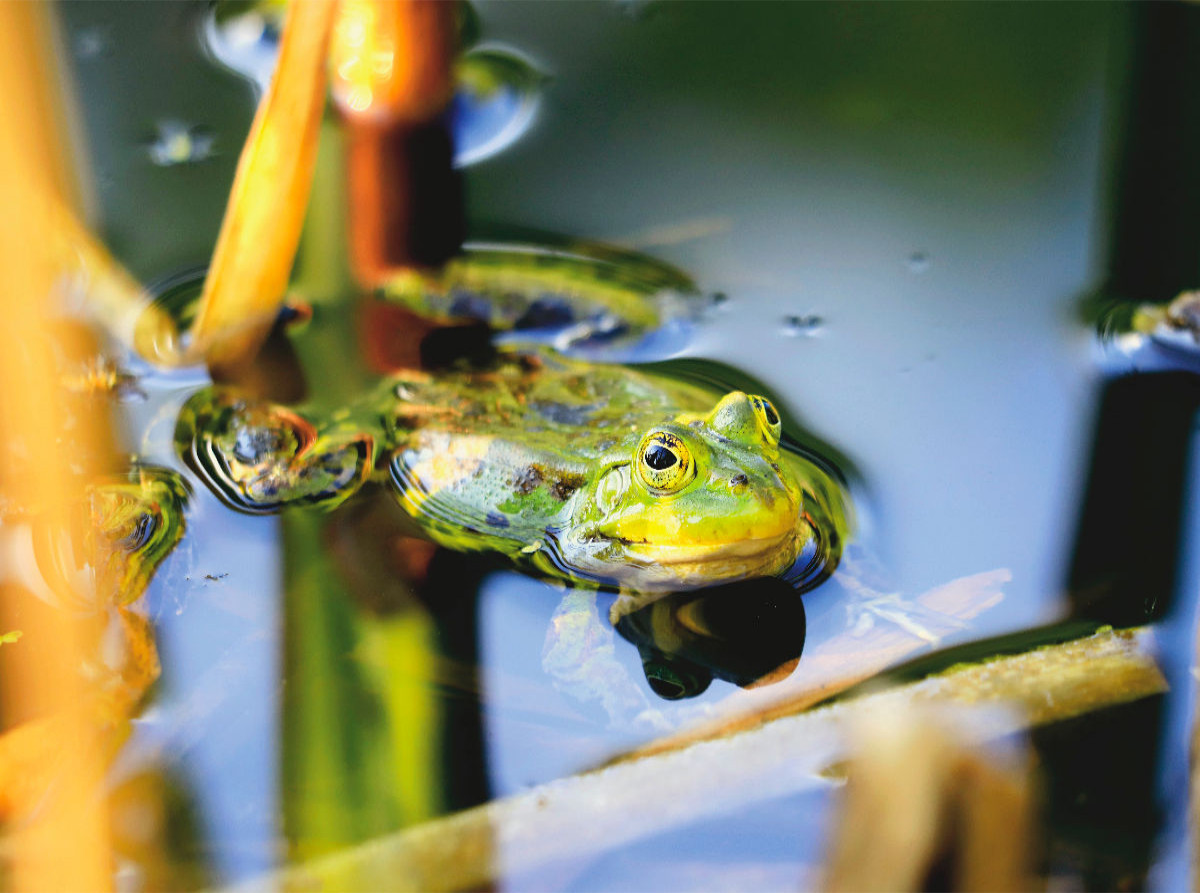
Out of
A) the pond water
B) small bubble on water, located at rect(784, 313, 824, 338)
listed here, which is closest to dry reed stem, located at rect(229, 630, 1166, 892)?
the pond water

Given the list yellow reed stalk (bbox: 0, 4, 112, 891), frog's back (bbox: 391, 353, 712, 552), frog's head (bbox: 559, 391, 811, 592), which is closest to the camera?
yellow reed stalk (bbox: 0, 4, 112, 891)

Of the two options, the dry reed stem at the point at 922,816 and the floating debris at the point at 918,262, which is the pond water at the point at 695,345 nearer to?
the floating debris at the point at 918,262

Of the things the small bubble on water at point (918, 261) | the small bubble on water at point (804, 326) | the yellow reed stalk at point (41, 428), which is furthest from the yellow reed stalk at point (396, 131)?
the yellow reed stalk at point (41, 428)

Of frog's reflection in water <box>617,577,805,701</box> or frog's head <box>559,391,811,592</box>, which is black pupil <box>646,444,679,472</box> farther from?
frog's reflection in water <box>617,577,805,701</box>

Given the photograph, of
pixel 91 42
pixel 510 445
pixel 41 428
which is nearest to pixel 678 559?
pixel 510 445

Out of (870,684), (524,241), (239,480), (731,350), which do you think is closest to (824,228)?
(731,350)

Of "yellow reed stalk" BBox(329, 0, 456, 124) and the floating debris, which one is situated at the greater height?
"yellow reed stalk" BBox(329, 0, 456, 124)
